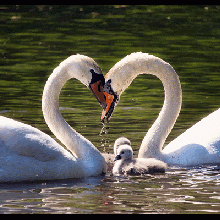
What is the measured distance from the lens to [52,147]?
34.4 feet

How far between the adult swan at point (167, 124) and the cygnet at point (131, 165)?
0.63 metres

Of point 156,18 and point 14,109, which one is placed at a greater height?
point 156,18

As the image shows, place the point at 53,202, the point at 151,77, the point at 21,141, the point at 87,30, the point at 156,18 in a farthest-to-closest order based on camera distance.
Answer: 1. the point at 156,18
2. the point at 87,30
3. the point at 151,77
4. the point at 21,141
5. the point at 53,202

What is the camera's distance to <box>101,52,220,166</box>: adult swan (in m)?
11.8

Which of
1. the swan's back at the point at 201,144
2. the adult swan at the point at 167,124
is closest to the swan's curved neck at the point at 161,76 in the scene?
the adult swan at the point at 167,124

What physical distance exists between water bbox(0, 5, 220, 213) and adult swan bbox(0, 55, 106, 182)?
0.56ft

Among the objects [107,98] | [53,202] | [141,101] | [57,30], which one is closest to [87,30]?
[57,30]

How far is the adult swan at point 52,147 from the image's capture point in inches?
402

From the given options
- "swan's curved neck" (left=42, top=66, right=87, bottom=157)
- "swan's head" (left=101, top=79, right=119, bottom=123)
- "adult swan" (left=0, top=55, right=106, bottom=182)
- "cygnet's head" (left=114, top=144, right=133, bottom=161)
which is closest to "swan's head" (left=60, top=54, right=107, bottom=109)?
"adult swan" (left=0, top=55, right=106, bottom=182)

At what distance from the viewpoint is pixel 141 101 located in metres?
17.2

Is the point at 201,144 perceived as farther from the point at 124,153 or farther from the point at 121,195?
the point at 121,195

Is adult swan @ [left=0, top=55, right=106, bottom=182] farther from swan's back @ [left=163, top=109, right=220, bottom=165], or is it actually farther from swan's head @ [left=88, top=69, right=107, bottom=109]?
swan's back @ [left=163, top=109, right=220, bottom=165]

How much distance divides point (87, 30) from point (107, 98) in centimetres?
2059
